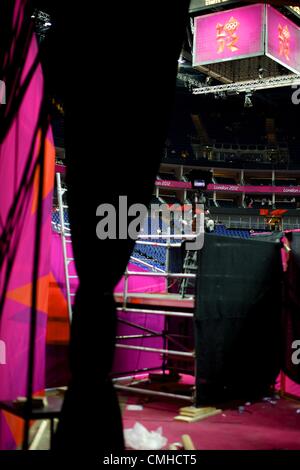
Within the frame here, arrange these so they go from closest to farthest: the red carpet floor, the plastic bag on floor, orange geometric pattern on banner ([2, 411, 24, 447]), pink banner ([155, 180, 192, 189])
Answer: orange geometric pattern on banner ([2, 411, 24, 447]), the plastic bag on floor, the red carpet floor, pink banner ([155, 180, 192, 189])

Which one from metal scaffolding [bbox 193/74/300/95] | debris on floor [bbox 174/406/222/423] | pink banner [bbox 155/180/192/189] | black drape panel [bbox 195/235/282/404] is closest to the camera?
debris on floor [bbox 174/406/222/423]

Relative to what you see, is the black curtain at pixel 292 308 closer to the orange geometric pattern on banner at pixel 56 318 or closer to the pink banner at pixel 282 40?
the orange geometric pattern on banner at pixel 56 318

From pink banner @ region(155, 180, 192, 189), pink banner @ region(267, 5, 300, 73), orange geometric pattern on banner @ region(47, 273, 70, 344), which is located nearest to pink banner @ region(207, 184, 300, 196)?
pink banner @ region(155, 180, 192, 189)

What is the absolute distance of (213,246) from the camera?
15.0ft

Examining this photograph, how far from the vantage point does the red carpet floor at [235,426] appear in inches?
135

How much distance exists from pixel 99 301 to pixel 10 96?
4.34ft

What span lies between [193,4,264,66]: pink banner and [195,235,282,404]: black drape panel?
14.5 ft

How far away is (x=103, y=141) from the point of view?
2.26 meters

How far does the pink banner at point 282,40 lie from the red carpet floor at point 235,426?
19.3ft

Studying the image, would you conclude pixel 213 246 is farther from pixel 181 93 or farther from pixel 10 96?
pixel 181 93

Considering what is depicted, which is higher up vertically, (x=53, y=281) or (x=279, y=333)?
(x=53, y=281)

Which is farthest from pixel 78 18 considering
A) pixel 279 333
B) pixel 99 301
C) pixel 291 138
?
pixel 291 138

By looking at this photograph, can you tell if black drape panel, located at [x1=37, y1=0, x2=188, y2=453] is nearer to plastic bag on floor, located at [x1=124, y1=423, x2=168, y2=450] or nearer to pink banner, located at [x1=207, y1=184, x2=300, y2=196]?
plastic bag on floor, located at [x1=124, y1=423, x2=168, y2=450]

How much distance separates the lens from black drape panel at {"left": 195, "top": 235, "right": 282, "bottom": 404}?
439cm
